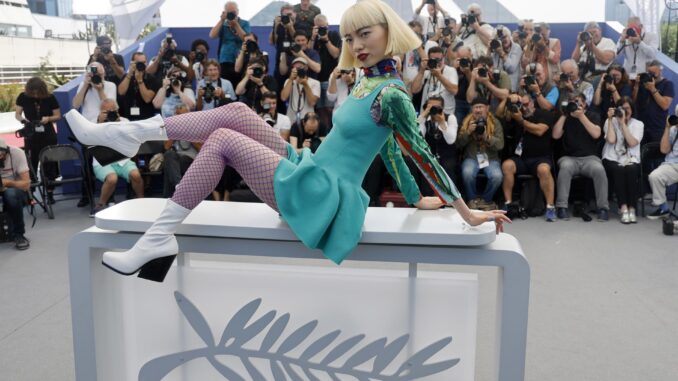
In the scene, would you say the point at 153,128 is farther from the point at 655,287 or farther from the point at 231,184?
the point at 231,184

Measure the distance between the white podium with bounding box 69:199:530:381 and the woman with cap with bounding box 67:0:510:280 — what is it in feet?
0.26

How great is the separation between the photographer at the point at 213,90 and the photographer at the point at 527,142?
8.28 feet

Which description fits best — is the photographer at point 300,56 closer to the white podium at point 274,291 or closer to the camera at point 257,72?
the camera at point 257,72

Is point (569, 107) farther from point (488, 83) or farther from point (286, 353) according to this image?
point (286, 353)

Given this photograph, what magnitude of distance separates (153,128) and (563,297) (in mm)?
Result: 2627

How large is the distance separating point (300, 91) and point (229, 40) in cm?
127

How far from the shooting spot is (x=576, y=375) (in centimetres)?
282

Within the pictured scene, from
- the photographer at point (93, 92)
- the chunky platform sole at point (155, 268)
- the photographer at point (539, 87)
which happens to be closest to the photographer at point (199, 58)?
the photographer at point (93, 92)

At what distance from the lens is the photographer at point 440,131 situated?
575 cm

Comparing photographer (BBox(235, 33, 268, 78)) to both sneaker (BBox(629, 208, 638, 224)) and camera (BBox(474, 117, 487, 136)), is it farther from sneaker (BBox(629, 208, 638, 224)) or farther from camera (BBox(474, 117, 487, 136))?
sneaker (BBox(629, 208, 638, 224))

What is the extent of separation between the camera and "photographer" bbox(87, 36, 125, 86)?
Answer: 270 inches

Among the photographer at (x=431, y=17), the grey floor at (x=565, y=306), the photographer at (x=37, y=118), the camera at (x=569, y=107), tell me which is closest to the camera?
the grey floor at (x=565, y=306)

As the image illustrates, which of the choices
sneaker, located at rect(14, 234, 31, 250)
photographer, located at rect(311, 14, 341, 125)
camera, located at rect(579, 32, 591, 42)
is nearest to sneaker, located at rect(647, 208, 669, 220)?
camera, located at rect(579, 32, 591, 42)

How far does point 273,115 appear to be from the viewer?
19.4 ft
